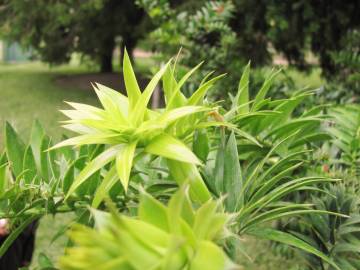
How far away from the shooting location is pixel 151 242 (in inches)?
14.1

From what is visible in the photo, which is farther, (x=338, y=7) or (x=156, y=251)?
(x=338, y=7)

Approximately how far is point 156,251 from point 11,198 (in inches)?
14.4

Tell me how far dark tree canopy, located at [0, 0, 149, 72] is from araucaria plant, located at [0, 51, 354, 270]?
16.8 ft

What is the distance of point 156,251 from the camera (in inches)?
14.1

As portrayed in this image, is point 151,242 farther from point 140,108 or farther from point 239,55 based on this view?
point 239,55

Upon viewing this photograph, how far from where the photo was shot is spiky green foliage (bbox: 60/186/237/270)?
336 millimetres

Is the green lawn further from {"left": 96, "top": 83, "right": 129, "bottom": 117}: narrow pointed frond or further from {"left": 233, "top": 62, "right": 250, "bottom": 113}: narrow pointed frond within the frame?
{"left": 96, "top": 83, "right": 129, "bottom": 117}: narrow pointed frond

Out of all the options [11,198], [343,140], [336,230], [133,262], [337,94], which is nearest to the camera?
[133,262]

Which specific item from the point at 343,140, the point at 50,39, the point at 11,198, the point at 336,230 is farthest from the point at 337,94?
the point at 50,39

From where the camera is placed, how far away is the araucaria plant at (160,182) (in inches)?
→ 13.9

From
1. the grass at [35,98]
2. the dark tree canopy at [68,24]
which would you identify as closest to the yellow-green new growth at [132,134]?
the grass at [35,98]

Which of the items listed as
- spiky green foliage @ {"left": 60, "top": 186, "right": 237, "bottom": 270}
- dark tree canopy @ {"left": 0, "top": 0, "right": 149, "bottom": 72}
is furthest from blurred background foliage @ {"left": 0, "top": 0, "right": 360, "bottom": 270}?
spiky green foliage @ {"left": 60, "top": 186, "right": 237, "bottom": 270}

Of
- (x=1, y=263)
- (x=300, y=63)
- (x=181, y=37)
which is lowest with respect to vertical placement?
(x=1, y=263)

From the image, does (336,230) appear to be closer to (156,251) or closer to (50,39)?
(156,251)
